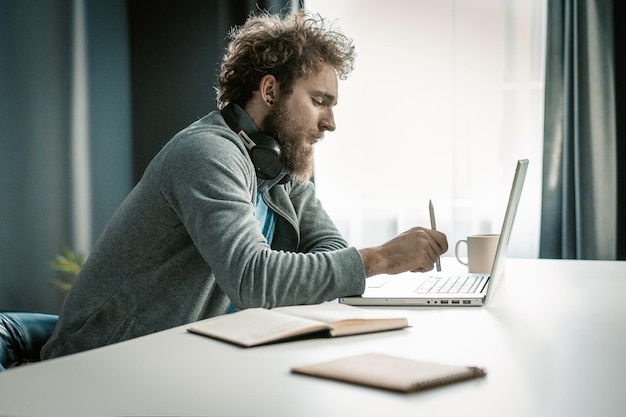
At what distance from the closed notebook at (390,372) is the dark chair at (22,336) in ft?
2.57

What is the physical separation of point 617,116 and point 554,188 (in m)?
0.40

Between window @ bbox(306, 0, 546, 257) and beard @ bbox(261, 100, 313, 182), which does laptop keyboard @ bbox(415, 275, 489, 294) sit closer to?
beard @ bbox(261, 100, 313, 182)

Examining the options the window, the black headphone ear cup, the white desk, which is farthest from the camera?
the window

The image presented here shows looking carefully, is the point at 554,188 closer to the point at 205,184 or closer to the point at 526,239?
the point at 526,239

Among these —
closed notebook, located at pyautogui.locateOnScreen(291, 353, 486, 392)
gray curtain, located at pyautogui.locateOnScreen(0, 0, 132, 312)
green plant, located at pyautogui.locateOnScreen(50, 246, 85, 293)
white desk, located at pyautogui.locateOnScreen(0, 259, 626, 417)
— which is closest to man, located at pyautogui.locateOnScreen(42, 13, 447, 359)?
white desk, located at pyautogui.locateOnScreen(0, 259, 626, 417)

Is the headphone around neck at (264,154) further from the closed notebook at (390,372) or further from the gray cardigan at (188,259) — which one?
the closed notebook at (390,372)

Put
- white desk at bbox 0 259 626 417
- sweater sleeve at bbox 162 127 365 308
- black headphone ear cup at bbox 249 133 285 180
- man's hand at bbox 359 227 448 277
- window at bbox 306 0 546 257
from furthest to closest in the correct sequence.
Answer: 1. window at bbox 306 0 546 257
2. black headphone ear cup at bbox 249 133 285 180
3. man's hand at bbox 359 227 448 277
4. sweater sleeve at bbox 162 127 365 308
5. white desk at bbox 0 259 626 417

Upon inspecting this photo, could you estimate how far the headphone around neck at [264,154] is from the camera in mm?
1598

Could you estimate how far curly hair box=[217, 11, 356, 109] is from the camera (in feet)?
5.77

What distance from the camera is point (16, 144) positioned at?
10.0ft

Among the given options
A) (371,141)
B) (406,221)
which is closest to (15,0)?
(371,141)

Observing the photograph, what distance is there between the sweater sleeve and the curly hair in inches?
15.5

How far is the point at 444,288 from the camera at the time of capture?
4.61ft

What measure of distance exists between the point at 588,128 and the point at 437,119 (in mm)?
699
